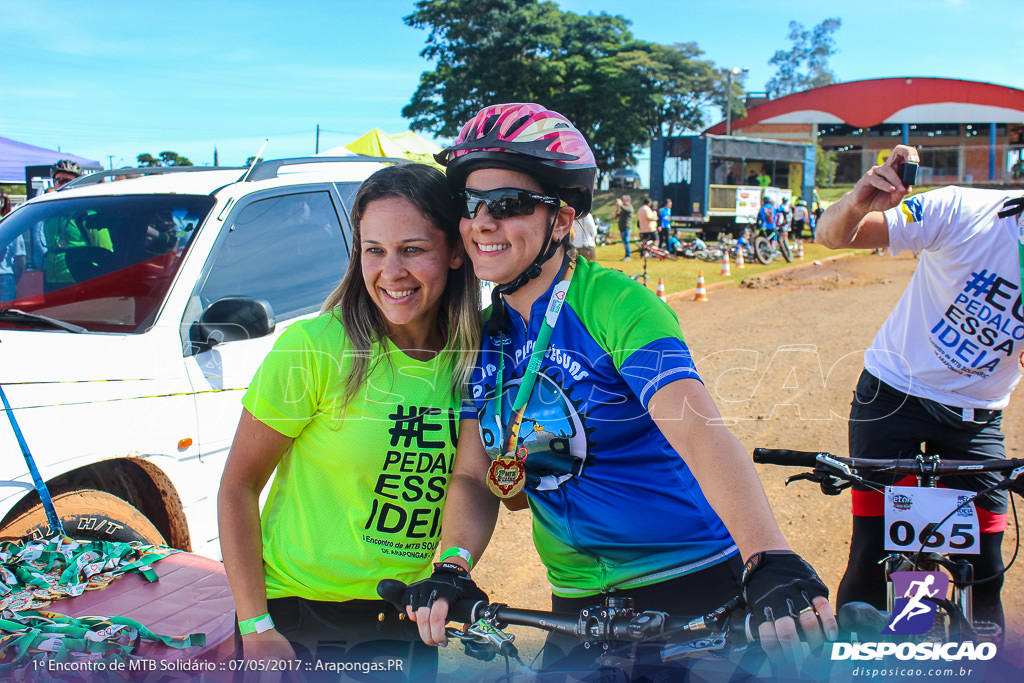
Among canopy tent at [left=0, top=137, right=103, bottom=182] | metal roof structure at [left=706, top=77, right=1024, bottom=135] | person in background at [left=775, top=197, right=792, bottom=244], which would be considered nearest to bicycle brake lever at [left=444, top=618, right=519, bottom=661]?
canopy tent at [left=0, top=137, right=103, bottom=182]

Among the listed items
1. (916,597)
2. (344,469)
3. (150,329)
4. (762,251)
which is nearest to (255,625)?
(344,469)

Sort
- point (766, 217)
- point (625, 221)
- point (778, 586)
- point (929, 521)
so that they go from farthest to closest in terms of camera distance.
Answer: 1. point (766, 217)
2. point (625, 221)
3. point (929, 521)
4. point (778, 586)

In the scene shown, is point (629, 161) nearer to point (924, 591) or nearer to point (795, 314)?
point (795, 314)

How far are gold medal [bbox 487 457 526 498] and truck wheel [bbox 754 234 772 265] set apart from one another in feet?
73.0

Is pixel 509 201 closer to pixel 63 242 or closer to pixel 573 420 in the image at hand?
pixel 573 420

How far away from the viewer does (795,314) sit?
13.3 metres

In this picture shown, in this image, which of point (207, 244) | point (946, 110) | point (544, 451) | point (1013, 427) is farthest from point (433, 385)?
point (946, 110)

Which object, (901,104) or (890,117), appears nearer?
(901,104)

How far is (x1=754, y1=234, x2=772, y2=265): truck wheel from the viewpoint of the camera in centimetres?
2253

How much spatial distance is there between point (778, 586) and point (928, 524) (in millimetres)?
1579

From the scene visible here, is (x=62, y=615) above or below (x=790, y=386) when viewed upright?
above

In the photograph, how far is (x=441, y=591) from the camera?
157 centimetres

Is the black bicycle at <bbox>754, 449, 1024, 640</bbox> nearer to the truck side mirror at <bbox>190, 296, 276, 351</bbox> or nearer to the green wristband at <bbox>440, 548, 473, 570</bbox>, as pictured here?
the green wristband at <bbox>440, 548, 473, 570</bbox>

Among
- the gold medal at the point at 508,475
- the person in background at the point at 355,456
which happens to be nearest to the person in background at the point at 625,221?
the person in background at the point at 355,456
